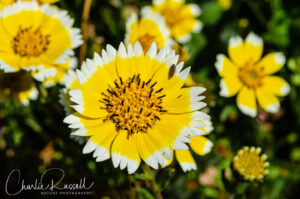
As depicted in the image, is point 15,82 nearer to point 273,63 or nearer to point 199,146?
point 199,146

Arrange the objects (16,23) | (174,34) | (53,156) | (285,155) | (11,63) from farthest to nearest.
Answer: (285,155) → (174,34) → (53,156) → (16,23) → (11,63)

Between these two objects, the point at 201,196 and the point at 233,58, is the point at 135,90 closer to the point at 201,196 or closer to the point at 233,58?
the point at 233,58

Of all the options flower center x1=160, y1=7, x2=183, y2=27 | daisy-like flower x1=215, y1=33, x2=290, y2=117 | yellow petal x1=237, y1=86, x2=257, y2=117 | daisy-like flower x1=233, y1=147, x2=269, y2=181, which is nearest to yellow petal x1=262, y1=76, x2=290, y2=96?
daisy-like flower x1=215, y1=33, x2=290, y2=117

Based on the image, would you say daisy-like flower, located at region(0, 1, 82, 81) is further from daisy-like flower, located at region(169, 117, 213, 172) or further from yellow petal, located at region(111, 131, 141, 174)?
daisy-like flower, located at region(169, 117, 213, 172)

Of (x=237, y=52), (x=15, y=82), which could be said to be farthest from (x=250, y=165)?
(x=15, y=82)

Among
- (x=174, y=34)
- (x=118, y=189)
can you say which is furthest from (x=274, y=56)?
(x=118, y=189)
